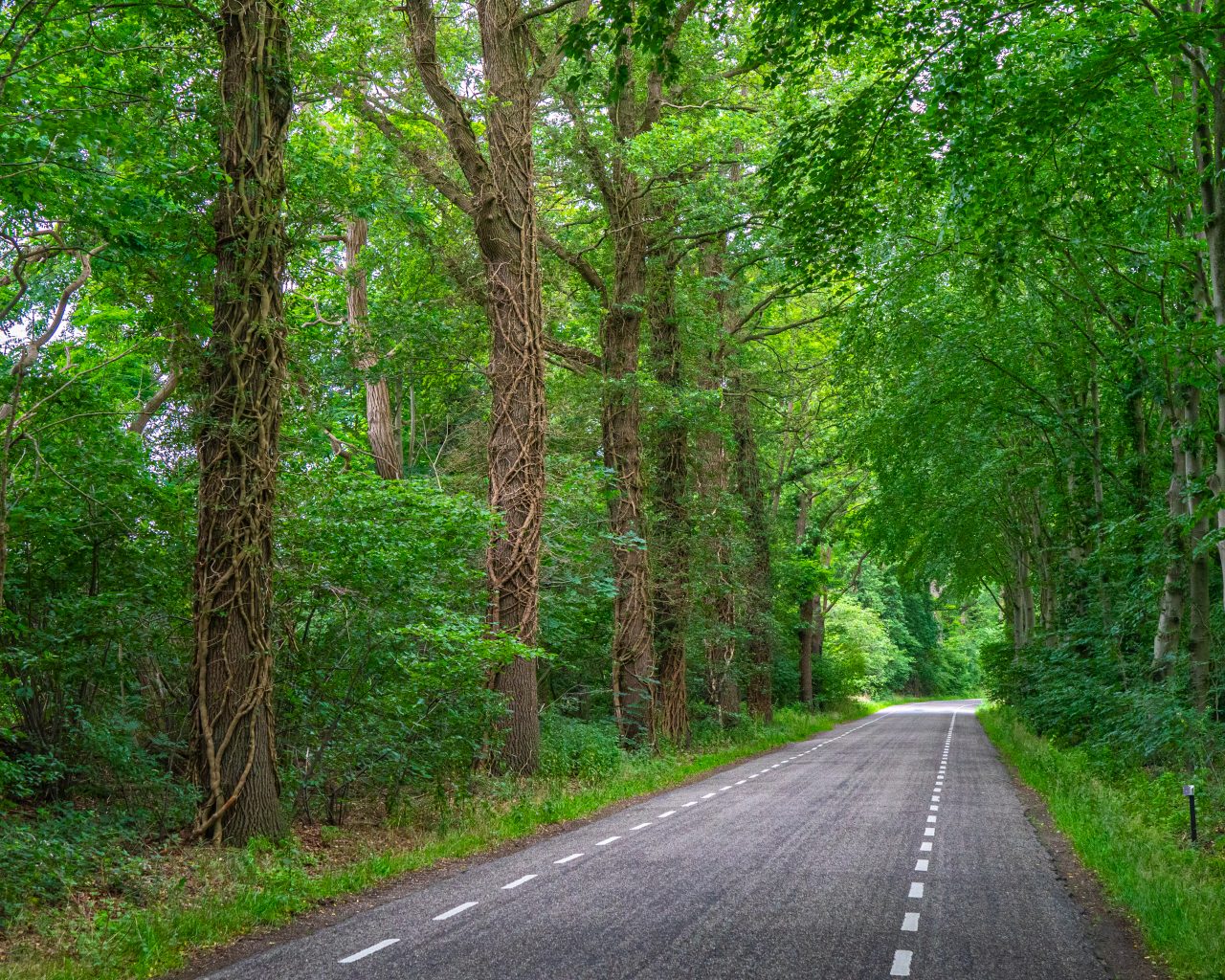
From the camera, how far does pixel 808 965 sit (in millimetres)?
6512

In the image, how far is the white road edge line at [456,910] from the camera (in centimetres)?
788

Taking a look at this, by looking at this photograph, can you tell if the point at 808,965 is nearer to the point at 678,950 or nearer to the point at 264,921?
the point at 678,950

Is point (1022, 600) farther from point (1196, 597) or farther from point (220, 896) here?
point (220, 896)

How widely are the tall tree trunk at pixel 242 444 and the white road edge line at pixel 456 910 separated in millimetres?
2597

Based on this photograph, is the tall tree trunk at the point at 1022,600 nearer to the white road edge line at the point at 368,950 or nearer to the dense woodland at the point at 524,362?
the dense woodland at the point at 524,362

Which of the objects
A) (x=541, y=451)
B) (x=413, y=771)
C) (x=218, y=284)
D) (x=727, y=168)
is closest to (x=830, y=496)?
(x=727, y=168)

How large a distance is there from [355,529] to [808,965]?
729 centimetres

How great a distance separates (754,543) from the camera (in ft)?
101

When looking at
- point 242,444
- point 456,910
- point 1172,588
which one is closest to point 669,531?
point 1172,588

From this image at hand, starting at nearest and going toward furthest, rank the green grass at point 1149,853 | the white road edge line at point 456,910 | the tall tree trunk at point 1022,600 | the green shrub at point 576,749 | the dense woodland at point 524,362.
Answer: the green grass at point 1149,853
the white road edge line at point 456,910
the dense woodland at point 524,362
the green shrub at point 576,749
the tall tree trunk at point 1022,600

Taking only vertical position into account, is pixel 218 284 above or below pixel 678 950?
above

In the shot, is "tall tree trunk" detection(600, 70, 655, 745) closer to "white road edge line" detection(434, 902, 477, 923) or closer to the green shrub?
the green shrub

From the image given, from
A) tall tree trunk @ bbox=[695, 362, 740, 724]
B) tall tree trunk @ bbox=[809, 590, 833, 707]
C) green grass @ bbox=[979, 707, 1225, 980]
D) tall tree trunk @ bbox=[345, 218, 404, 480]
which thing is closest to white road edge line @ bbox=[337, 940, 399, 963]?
green grass @ bbox=[979, 707, 1225, 980]

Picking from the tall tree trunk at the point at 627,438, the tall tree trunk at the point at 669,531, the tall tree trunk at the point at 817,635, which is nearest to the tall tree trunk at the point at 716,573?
the tall tree trunk at the point at 669,531
